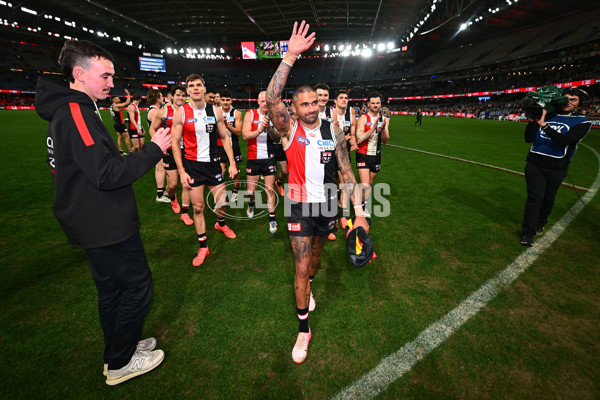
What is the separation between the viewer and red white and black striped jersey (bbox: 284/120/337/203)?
2908mm

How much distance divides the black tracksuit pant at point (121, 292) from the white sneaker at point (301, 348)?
155 cm

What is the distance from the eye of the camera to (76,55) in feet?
6.30

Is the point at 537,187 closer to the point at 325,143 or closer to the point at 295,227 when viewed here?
the point at 325,143

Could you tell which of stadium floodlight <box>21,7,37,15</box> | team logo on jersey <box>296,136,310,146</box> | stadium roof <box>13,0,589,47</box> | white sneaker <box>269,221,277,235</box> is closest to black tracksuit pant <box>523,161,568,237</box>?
team logo on jersey <box>296,136,310,146</box>

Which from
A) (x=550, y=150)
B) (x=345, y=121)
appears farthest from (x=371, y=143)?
(x=550, y=150)

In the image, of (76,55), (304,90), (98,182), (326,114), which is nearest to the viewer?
(98,182)

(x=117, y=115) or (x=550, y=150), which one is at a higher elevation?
(x=117, y=115)

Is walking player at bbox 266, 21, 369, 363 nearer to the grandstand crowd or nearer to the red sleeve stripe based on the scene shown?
the red sleeve stripe

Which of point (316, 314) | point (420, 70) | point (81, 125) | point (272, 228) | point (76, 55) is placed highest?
point (420, 70)

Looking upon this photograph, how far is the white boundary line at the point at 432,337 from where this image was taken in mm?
2438

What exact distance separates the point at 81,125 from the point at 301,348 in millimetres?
2791

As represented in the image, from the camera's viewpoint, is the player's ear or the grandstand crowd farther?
the grandstand crowd

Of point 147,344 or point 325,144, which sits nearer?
point 147,344

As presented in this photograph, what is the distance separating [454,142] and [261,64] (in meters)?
64.0
